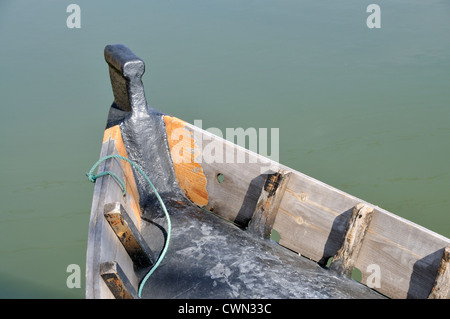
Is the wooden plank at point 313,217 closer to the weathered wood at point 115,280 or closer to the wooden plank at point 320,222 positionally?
the wooden plank at point 320,222

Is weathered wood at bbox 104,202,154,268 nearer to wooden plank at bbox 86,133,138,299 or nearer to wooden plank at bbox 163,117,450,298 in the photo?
wooden plank at bbox 86,133,138,299

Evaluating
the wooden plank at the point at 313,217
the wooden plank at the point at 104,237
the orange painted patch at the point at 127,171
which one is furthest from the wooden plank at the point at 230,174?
the wooden plank at the point at 104,237

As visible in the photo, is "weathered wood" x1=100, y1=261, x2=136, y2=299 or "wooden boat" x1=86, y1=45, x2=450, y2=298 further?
"wooden boat" x1=86, y1=45, x2=450, y2=298

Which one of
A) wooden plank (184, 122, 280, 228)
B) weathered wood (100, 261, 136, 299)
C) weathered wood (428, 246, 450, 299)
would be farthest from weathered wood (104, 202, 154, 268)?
weathered wood (428, 246, 450, 299)

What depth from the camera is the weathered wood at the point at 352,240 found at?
274cm

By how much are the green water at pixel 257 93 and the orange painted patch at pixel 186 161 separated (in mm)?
1253

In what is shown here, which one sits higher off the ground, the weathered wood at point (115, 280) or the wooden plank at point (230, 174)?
the wooden plank at point (230, 174)

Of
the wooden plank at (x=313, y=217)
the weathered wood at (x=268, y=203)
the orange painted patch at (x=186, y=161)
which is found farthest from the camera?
the orange painted patch at (x=186, y=161)

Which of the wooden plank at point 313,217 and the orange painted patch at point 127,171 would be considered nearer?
the wooden plank at point 313,217

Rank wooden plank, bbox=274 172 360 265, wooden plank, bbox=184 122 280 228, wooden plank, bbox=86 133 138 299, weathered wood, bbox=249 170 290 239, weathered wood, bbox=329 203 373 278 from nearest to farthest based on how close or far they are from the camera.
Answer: wooden plank, bbox=86 133 138 299
weathered wood, bbox=329 203 373 278
wooden plank, bbox=274 172 360 265
weathered wood, bbox=249 170 290 239
wooden plank, bbox=184 122 280 228

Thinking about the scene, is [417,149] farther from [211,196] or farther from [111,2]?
[111,2]

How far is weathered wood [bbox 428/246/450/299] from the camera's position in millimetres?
2432

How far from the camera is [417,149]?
18.1ft
